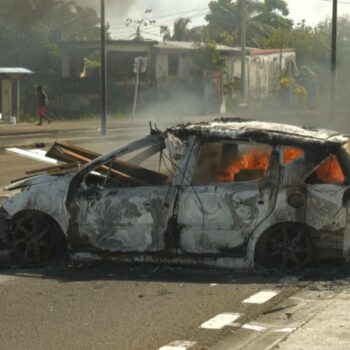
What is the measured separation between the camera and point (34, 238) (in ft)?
25.3

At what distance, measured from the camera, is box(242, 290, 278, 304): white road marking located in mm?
6382

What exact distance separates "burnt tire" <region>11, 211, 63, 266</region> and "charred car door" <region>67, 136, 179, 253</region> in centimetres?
27

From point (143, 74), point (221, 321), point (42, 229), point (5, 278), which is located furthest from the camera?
point (143, 74)

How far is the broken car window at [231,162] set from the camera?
743 cm

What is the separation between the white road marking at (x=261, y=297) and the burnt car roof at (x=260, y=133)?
147 centimetres

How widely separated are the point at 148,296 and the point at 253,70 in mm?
56293

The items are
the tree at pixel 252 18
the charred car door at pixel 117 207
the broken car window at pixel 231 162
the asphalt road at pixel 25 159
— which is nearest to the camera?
the charred car door at pixel 117 207

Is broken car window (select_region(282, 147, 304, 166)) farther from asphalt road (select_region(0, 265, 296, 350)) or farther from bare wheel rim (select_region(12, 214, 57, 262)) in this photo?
bare wheel rim (select_region(12, 214, 57, 262))

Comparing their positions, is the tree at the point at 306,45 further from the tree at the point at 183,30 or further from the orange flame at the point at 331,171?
the orange flame at the point at 331,171

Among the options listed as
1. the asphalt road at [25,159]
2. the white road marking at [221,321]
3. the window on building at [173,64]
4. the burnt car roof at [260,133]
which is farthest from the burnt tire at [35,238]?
the window on building at [173,64]

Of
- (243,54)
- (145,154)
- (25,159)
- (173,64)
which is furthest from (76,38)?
(145,154)

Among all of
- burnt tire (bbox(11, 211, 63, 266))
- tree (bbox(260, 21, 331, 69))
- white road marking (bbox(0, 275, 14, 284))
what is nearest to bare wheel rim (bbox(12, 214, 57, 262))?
burnt tire (bbox(11, 211, 63, 266))

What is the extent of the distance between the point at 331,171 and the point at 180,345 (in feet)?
A: 9.20

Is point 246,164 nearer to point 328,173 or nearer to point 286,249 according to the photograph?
point 328,173
